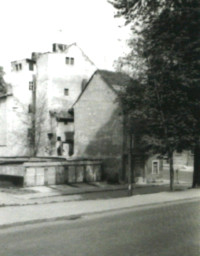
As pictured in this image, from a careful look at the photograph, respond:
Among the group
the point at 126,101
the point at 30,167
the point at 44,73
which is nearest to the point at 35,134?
the point at 44,73

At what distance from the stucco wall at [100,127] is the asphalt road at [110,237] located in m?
19.0

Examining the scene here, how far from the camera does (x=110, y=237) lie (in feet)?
38.1

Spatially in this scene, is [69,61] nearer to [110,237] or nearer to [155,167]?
[155,167]

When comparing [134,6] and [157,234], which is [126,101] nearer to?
[134,6]

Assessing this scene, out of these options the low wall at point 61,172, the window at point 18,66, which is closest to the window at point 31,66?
the window at point 18,66

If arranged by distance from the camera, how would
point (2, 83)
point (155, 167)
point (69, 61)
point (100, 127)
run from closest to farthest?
point (155, 167)
point (100, 127)
point (69, 61)
point (2, 83)

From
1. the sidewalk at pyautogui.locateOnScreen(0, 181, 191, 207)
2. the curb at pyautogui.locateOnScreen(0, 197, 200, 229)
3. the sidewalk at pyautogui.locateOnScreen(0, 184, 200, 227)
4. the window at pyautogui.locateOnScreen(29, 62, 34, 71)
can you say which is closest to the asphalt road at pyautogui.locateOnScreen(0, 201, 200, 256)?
the curb at pyautogui.locateOnScreen(0, 197, 200, 229)

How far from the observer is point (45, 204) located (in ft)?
66.3

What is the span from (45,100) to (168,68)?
29.7 metres

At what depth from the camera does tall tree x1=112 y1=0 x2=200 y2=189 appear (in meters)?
23.9

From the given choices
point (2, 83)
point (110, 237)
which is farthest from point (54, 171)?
point (2, 83)

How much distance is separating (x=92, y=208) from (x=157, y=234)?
246 inches

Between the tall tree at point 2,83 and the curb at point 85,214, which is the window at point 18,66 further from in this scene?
the curb at point 85,214

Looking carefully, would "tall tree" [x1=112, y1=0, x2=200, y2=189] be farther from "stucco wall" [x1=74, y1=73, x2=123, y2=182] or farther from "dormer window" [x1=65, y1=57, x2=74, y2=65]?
"dormer window" [x1=65, y1=57, x2=74, y2=65]
